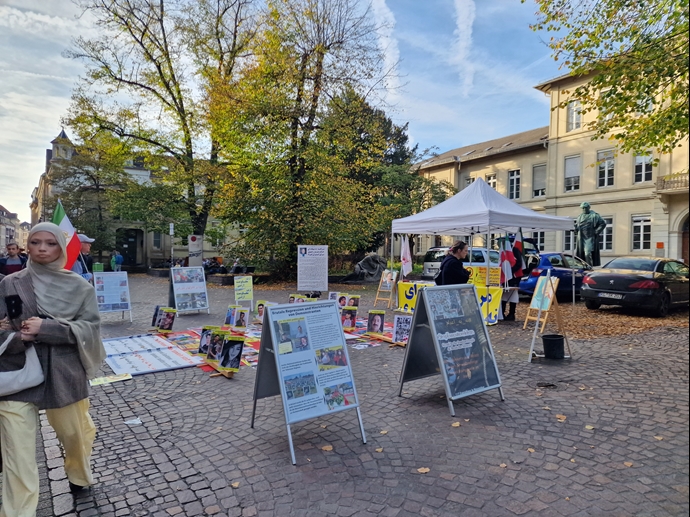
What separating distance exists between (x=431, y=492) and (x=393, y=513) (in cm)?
38

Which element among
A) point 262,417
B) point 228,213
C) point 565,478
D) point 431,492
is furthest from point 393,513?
point 228,213

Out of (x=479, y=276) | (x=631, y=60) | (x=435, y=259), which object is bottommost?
(x=479, y=276)

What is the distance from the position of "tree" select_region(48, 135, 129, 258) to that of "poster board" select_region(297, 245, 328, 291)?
26.0 meters

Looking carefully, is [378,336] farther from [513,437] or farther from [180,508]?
[180,508]

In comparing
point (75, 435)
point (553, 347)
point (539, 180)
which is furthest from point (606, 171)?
point (75, 435)

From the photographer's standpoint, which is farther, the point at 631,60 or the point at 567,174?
the point at 567,174

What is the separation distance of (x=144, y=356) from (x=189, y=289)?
4.12 m

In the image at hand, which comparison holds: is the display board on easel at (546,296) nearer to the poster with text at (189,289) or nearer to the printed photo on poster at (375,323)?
the printed photo on poster at (375,323)

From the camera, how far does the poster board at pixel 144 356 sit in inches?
251

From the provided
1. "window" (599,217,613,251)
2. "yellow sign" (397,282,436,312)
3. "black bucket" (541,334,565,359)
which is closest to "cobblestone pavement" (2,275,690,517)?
"black bucket" (541,334,565,359)

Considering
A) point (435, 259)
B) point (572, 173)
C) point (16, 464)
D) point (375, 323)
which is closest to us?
point (16, 464)

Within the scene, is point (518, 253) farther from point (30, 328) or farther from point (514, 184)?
point (514, 184)

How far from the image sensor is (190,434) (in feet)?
13.6

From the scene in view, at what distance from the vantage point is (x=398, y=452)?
3719mm
